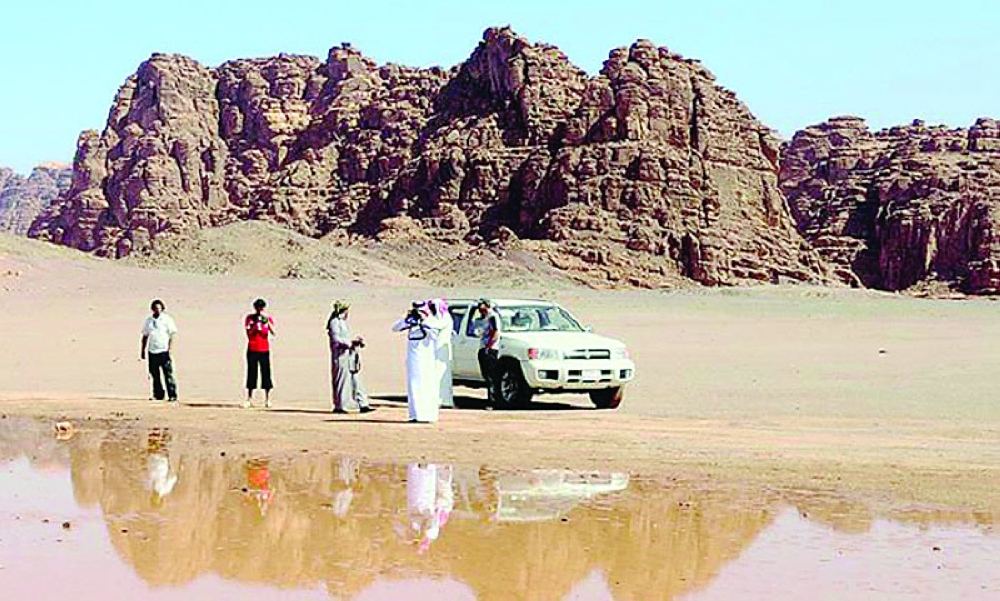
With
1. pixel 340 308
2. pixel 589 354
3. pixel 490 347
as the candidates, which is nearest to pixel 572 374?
pixel 589 354

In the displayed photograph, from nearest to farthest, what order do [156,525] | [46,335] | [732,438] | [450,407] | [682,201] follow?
1. [156,525]
2. [732,438]
3. [450,407]
4. [46,335]
5. [682,201]

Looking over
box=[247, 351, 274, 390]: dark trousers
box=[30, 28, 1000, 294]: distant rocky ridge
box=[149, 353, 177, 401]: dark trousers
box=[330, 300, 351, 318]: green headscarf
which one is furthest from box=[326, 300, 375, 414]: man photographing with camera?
box=[30, 28, 1000, 294]: distant rocky ridge

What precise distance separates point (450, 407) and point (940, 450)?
280 inches

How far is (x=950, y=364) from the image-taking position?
29.3 m

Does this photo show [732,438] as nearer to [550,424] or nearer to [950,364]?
[550,424]

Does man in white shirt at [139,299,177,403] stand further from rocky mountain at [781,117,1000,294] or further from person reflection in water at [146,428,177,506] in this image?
rocky mountain at [781,117,1000,294]

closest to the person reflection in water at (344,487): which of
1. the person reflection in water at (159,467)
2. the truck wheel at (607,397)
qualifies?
the person reflection in water at (159,467)

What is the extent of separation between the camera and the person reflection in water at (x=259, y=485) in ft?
36.1

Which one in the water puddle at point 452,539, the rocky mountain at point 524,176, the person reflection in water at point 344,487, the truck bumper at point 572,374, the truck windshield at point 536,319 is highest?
the rocky mountain at point 524,176

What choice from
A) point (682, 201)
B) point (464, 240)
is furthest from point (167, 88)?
point (682, 201)

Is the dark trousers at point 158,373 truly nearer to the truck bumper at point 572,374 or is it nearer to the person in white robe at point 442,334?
the person in white robe at point 442,334

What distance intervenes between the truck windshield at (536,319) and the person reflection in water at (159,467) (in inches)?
210

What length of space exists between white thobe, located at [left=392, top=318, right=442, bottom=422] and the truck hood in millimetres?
1916

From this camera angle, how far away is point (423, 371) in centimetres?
1731
